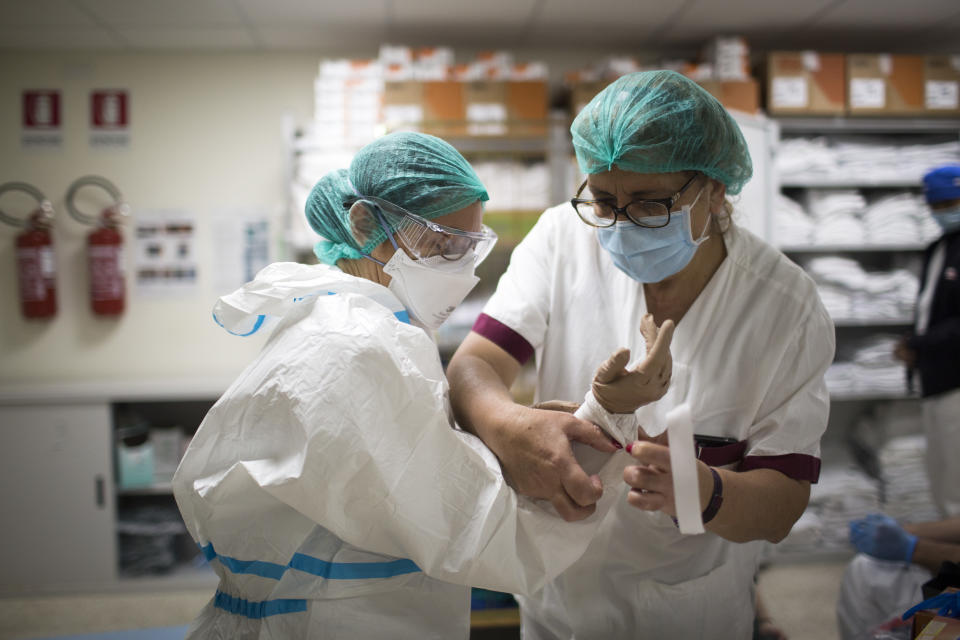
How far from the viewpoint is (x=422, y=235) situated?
3.37ft

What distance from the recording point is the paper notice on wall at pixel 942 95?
11.1ft

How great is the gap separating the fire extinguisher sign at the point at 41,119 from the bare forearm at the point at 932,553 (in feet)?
15.0

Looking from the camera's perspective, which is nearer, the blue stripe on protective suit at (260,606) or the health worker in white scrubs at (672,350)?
the blue stripe on protective suit at (260,606)

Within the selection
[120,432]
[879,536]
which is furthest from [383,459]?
[120,432]

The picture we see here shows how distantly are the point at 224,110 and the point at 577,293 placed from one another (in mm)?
3282

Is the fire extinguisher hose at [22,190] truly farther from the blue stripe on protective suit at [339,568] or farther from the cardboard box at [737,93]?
the cardboard box at [737,93]

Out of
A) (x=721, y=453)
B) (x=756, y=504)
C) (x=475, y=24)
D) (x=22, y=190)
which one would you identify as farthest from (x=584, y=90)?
(x=22, y=190)

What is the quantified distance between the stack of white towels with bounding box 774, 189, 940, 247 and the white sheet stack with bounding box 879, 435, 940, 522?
1.18 metres

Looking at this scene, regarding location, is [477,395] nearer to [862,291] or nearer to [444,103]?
[444,103]

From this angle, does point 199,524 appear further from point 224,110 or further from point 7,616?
point 224,110

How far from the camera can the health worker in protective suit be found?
793 millimetres

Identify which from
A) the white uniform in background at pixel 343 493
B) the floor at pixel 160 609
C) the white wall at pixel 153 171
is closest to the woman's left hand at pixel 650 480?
the white uniform in background at pixel 343 493

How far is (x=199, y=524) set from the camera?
873 millimetres

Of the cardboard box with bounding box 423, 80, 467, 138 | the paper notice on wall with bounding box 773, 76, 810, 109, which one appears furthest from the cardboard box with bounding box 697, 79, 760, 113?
the cardboard box with bounding box 423, 80, 467, 138
